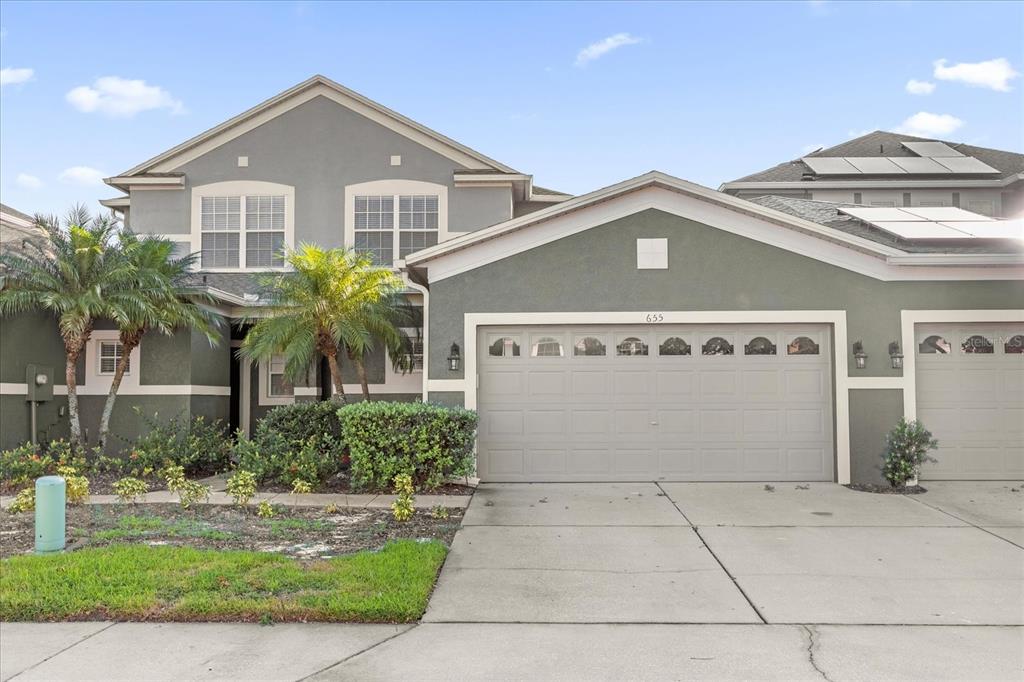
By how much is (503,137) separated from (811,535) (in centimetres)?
1566

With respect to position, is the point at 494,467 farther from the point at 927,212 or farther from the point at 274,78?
the point at 274,78

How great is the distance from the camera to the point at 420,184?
53.0 feet

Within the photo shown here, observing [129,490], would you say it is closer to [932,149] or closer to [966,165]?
[966,165]

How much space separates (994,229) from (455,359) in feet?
29.5

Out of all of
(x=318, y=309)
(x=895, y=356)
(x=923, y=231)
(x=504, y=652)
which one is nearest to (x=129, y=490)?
(x=318, y=309)

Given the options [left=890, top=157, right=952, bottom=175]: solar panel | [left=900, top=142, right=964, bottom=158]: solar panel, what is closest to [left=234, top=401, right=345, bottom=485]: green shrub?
[left=890, top=157, right=952, bottom=175]: solar panel

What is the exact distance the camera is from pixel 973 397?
11.7m

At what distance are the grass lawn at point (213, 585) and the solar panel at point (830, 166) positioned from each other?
19373 mm

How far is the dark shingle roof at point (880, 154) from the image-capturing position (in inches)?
904

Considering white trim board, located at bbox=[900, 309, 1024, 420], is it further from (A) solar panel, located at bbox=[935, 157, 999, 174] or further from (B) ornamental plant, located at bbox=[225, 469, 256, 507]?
(A) solar panel, located at bbox=[935, 157, 999, 174]

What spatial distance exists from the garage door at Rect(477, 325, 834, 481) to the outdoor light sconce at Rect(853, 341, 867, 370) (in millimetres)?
409

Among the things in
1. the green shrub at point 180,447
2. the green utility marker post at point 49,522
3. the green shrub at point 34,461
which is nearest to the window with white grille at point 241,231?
the green shrub at point 180,447

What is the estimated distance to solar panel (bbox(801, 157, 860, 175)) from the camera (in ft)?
73.4

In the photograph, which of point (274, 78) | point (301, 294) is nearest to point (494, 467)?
point (301, 294)
